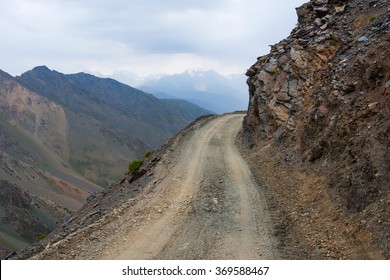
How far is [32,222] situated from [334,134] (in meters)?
96.5

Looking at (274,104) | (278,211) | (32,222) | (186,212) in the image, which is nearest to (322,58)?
(274,104)

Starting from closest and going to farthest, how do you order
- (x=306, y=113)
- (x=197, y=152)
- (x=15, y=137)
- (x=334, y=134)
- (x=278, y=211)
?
1. (x=278, y=211)
2. (x=334, y=134)
3. (x=306, y=113)
4. (x=197, y=152)
5. (x=15, y=137)

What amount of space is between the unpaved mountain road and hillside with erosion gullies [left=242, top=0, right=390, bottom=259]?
1.19 m

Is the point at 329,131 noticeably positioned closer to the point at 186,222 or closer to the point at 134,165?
the point at 186,222

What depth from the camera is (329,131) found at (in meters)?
18.5

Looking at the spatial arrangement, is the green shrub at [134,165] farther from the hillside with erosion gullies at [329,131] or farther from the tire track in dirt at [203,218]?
the hillside with erosion gullies at [329,131]

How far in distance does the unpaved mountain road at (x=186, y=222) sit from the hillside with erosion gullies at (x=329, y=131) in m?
1.19

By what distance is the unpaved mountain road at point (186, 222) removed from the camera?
13.2 meters

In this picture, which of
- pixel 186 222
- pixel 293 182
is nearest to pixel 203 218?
pixel 186 222

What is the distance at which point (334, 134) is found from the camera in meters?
17.9

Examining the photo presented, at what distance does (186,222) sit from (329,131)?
26.6 ft

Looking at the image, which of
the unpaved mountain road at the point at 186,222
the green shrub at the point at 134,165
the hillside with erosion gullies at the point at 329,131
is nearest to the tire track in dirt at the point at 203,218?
the unpaved mountain road at the point at 186,222
